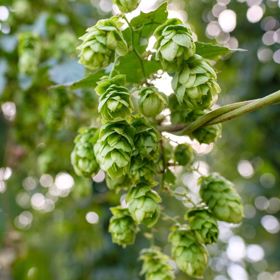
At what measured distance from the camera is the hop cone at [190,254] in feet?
A: 3.43

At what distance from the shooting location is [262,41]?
2816mm

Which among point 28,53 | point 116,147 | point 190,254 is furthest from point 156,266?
point 28,53

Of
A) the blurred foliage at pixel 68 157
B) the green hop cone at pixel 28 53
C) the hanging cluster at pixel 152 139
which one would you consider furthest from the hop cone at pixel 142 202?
the green hop cone at pixel 28 53

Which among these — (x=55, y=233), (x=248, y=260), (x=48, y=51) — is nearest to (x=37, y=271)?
(x=55, y=233)

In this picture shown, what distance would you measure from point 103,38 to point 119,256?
78.2 inches

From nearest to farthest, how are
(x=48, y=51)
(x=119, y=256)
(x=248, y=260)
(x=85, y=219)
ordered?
(x=48, y=51) → (x=85, y=219) → (x=119, y=256) → (x=248, y=260)

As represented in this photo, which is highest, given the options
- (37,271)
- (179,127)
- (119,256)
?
(179,127)

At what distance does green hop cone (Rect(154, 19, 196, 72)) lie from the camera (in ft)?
2.87

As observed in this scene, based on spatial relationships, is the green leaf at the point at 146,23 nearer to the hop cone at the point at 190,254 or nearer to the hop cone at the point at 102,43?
the hop cone at the point at 102,43

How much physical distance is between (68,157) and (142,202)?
103 cm

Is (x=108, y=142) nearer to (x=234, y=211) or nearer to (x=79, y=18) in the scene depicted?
(x=234, y=211)

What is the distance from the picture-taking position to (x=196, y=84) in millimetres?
888

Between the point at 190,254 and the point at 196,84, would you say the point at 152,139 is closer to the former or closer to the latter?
the point at 196,84

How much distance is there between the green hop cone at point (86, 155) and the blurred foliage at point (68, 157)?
38 centimetres
